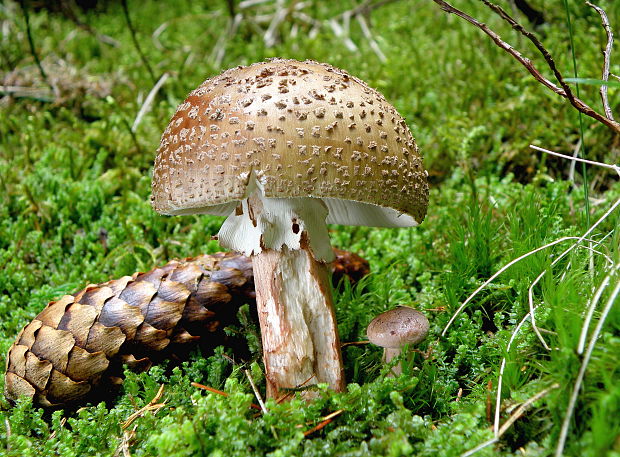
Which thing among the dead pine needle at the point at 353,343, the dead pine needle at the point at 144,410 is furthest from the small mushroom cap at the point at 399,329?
the dead pine needle at the point at 144,410

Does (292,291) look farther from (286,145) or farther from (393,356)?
(286,145)

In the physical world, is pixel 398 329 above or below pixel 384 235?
above

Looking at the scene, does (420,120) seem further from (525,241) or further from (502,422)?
(502,422)

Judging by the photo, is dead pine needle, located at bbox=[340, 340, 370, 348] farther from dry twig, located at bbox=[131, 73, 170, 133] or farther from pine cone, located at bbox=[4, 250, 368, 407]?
dry twig, located at bbox=[131, 73, 170, 133]

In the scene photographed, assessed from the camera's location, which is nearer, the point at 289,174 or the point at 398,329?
the point at 289,174

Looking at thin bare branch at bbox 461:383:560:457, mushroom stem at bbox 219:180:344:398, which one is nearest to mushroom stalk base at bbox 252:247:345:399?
mushroom stem at bbox 219:180:344:398

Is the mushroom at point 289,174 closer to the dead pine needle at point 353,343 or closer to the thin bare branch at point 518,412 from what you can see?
the dead pine needle at point 353,343

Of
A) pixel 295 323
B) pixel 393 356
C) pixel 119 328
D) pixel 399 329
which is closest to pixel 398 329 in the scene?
pixel 399 329
